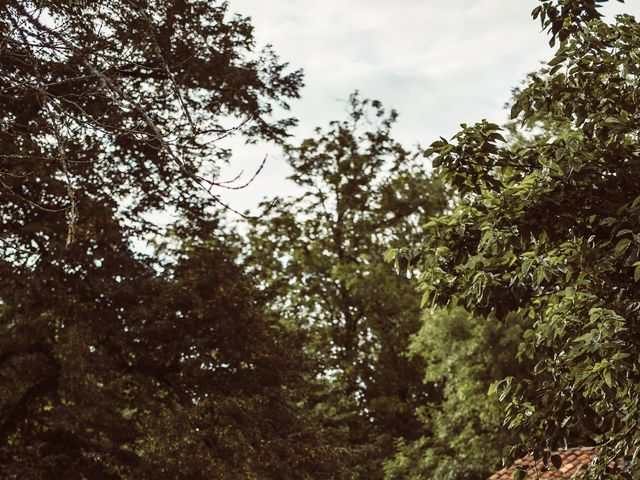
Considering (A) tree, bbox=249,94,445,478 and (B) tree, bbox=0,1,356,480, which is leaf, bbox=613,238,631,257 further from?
(A) tree, bbox=249,94,445,478

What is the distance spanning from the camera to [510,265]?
24.3 ft

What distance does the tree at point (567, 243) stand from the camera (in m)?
6.69

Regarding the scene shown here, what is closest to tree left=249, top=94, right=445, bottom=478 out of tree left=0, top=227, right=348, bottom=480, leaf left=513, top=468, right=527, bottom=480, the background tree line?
the background tree line

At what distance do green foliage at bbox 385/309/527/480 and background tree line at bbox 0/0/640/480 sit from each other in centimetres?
8

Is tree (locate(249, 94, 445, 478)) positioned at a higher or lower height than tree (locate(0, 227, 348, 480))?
higher

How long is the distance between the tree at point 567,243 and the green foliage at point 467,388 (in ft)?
44.5

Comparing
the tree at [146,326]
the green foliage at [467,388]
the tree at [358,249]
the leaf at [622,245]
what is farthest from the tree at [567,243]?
the tree at [358,249]

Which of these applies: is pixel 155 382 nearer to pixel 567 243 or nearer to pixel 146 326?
pixel 146 326

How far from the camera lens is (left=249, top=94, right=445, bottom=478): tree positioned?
27.8m

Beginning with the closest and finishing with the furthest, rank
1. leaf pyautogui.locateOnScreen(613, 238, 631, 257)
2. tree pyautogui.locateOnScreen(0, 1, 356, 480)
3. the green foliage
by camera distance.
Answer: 1. leaf pyautogui.locateOnScreen(613, 238, 631, 257)
2. tree pyautogui.locateOnScreen(0, 1, 356, 480)
3. the green foliage

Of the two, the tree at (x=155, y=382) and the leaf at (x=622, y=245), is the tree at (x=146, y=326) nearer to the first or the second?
the tree at (x=155, y=382)

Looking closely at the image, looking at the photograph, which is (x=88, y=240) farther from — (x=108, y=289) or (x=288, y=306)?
(x=288, y=306)

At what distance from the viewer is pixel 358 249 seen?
28.5 meters

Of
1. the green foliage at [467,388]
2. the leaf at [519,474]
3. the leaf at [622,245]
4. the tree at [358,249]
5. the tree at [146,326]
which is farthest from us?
the tree at [358,249]
